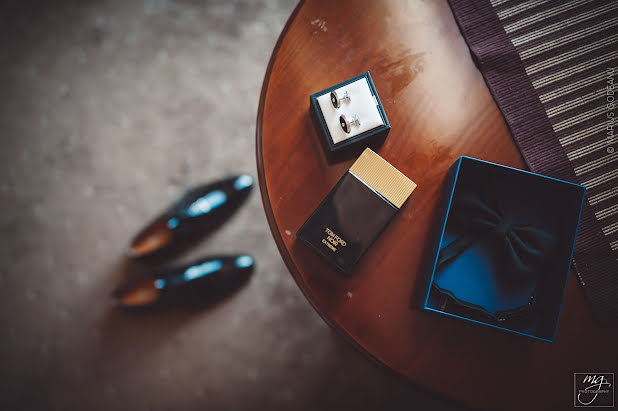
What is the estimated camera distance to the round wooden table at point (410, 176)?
743 mm

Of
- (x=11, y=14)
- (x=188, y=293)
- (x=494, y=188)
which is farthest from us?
(x=11, y=14)

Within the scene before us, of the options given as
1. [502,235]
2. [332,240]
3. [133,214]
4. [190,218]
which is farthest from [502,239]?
[133,214]

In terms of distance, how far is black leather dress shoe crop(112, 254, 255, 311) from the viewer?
45.4 inches

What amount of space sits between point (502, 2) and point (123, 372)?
1.40m

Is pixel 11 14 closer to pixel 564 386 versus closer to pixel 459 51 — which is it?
pixel 459 51

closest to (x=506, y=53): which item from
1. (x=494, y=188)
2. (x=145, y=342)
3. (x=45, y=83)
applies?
(x=494, y=188)

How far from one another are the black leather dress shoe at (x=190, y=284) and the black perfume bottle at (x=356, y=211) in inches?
20.3

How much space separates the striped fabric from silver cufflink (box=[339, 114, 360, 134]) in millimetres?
300

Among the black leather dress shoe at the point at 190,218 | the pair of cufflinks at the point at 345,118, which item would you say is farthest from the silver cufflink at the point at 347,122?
the black leather dress shoe at the point at 190,218

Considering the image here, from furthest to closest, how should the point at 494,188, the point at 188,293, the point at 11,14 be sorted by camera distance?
the point at 11,14
the point at 188,293
the point at 494,188

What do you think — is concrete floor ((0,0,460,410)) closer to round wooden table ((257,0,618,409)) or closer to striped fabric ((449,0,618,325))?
round wooden table ((257,0,618,409))

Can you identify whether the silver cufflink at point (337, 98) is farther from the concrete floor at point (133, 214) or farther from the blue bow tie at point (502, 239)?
the concrete floor at point (133, 214)

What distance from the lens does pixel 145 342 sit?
46.3 inches

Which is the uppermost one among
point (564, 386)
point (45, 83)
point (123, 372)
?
point (45, 83)
